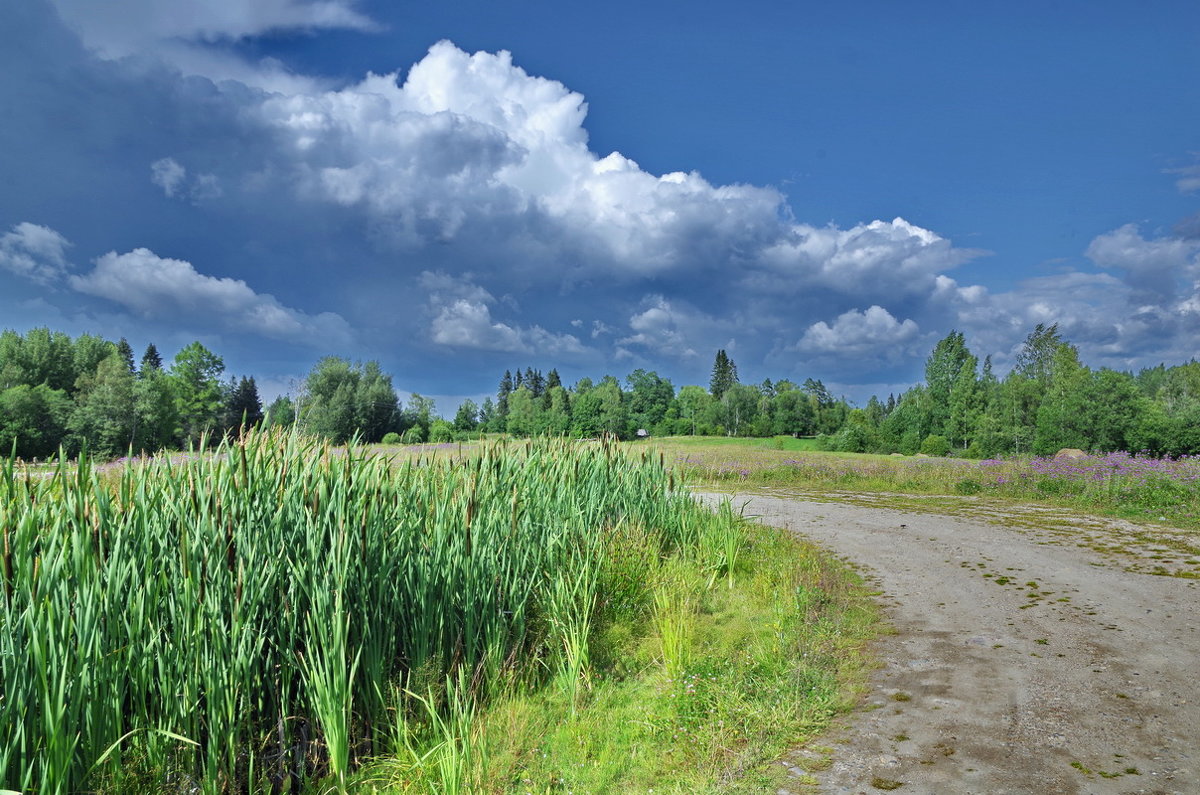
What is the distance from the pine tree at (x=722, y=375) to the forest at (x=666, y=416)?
15198 mm

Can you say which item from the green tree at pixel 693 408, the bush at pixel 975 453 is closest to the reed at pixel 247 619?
the bush at pixel 975 453

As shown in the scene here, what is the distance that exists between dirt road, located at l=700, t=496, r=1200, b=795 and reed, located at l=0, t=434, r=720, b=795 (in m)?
2.18

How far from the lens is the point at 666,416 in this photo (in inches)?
4181

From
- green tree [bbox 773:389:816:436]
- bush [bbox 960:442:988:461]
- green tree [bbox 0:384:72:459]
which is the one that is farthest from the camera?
green tree [bbox 773:389:816:436]

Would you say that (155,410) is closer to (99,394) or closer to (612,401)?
(99,394)

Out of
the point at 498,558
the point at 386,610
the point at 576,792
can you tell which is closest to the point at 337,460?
the point at 386,610

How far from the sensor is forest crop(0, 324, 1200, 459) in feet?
115

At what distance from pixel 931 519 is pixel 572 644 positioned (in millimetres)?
10670

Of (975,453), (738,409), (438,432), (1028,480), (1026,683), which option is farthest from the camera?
(738,409)

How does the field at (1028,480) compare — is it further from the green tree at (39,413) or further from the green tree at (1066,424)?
the green tree at (39,413)

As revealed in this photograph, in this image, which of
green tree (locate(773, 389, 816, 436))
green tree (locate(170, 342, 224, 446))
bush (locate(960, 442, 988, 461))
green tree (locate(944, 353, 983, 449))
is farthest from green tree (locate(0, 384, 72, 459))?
green tree (locate(773, 389, 816, 436))

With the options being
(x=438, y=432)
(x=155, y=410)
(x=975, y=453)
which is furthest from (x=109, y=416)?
(x=975, y=453)

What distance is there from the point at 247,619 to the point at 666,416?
341 ft

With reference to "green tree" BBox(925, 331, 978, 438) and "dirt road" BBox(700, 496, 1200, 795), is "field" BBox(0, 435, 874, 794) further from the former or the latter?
"green tree" BBox(925, 331, 978, 438)
